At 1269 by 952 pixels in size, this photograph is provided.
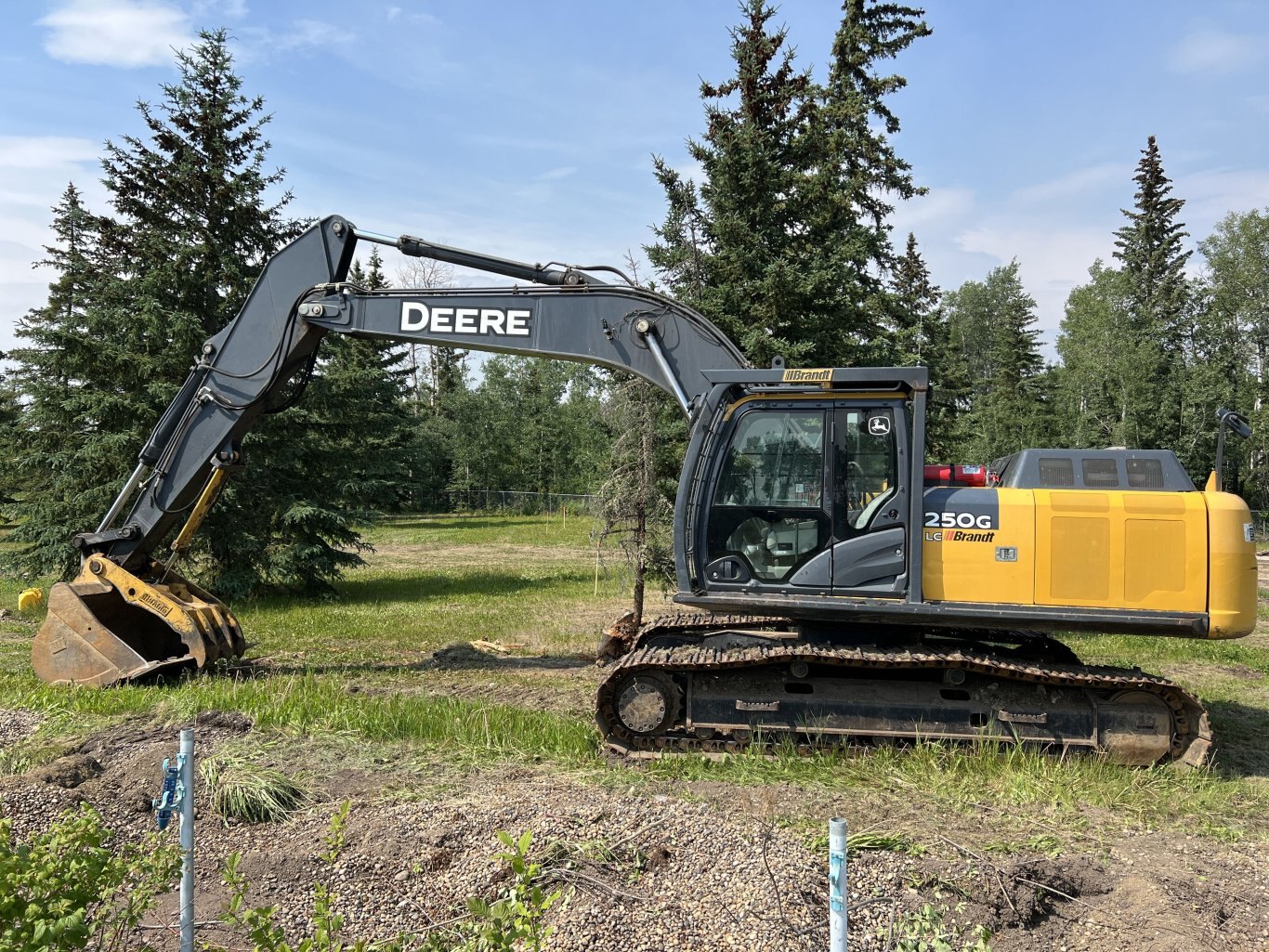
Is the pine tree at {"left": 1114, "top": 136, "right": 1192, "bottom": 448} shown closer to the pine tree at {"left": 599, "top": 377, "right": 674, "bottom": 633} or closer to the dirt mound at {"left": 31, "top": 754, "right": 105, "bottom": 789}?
the pine tree at {"left": 599, "top": 377, "right": 674, "bottom": 633}

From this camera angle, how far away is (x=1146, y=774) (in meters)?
6.52

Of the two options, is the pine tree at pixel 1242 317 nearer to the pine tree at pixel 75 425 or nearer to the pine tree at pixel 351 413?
the pine tree at pixel 351 413

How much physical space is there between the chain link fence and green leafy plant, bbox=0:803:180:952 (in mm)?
43941

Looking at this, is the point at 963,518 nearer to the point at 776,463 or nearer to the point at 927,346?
the point at 776,463

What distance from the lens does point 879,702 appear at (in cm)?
692

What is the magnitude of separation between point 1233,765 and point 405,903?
250 inches

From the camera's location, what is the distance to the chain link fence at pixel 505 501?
48531mm

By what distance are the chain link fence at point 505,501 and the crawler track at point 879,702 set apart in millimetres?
40491

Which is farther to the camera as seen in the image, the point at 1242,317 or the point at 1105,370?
the point at 1242,317

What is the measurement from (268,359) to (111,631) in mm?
3079

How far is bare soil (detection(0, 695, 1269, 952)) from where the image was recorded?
4398mm

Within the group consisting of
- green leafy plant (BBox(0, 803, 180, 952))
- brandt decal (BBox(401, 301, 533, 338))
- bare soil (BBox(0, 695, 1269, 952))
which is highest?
brandt decal (BBox(401, 301, 533, 338))

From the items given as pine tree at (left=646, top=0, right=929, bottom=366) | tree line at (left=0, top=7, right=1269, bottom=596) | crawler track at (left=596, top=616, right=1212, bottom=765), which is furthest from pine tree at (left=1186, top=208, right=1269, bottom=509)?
crawler track at (left=596, top=616, right=1212, bottom=765)

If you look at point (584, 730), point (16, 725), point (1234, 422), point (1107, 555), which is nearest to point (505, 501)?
point (16, 725)
